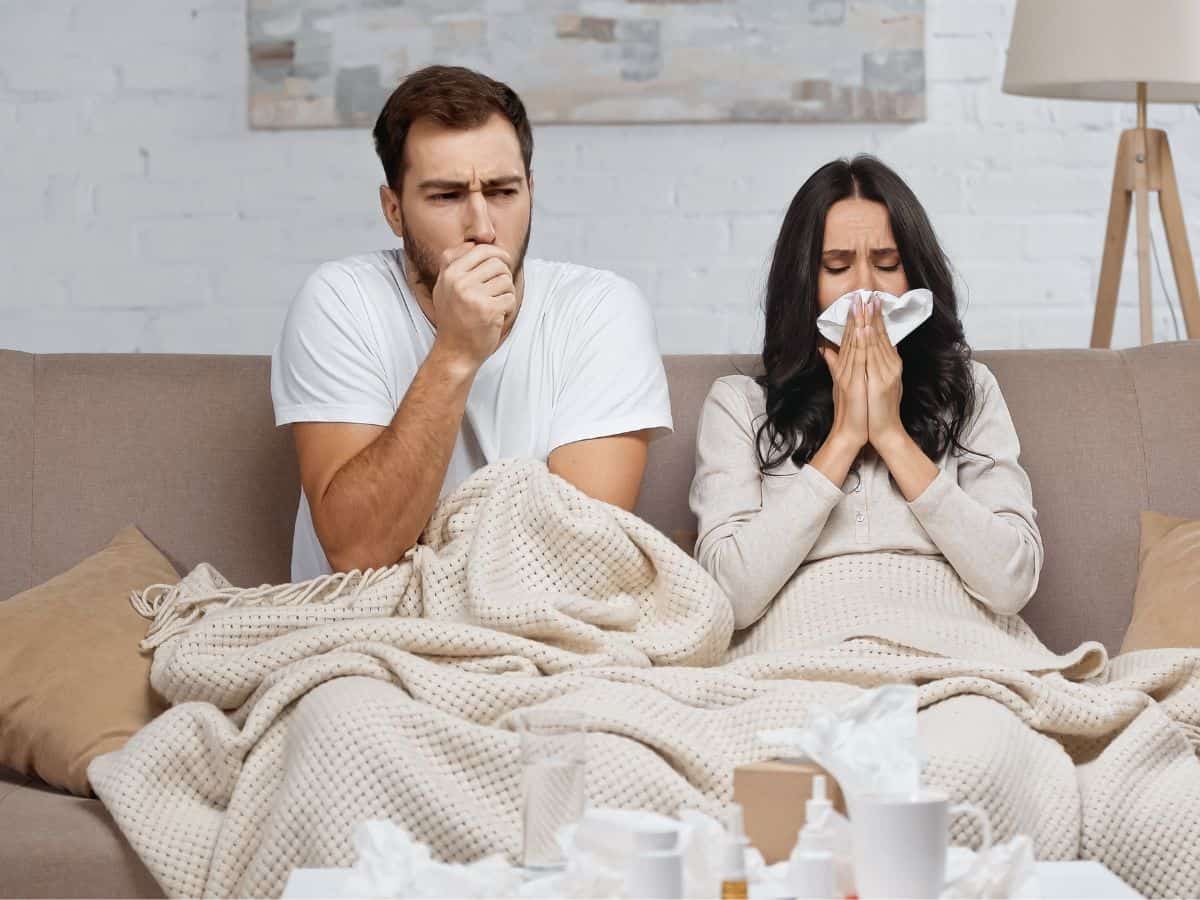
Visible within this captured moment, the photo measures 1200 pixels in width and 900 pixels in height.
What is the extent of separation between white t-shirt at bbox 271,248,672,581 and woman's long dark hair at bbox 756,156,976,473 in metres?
0.19

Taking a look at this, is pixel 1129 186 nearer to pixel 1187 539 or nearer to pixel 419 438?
pixel 1187 539

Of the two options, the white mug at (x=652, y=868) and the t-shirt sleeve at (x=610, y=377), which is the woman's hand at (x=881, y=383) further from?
the white mug at (x=652, y=868)

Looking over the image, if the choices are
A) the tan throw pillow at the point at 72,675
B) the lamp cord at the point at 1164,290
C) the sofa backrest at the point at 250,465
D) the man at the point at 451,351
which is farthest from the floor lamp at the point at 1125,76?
the tan throw pillow at the point at 72,675

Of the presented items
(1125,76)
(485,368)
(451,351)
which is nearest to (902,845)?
(451,351)

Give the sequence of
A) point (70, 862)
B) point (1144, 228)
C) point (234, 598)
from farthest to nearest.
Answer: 1. point (1144, 228)
2. point (234, 598)
3. point (70, 862)

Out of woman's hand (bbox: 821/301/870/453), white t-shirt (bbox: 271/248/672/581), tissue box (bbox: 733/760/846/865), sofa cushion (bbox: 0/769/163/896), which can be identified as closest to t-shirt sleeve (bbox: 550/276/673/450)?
white t-shirt (bbox: 271/248/672/581)

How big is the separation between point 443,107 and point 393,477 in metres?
0.54

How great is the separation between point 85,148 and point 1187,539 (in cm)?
237

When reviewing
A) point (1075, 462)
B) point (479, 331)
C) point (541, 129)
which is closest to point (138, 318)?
point (541, 129)

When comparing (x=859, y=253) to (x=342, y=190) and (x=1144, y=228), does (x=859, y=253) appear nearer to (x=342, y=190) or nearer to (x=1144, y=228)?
(x=1144, y=228)

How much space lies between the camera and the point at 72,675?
1792 millimetres

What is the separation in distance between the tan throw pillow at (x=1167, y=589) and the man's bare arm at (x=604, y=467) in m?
0.71

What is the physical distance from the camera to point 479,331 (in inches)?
77.4

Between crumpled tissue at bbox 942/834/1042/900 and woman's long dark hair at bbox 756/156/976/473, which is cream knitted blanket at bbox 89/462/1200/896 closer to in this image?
woman's long dark hair at bbox 756/156/976/473
